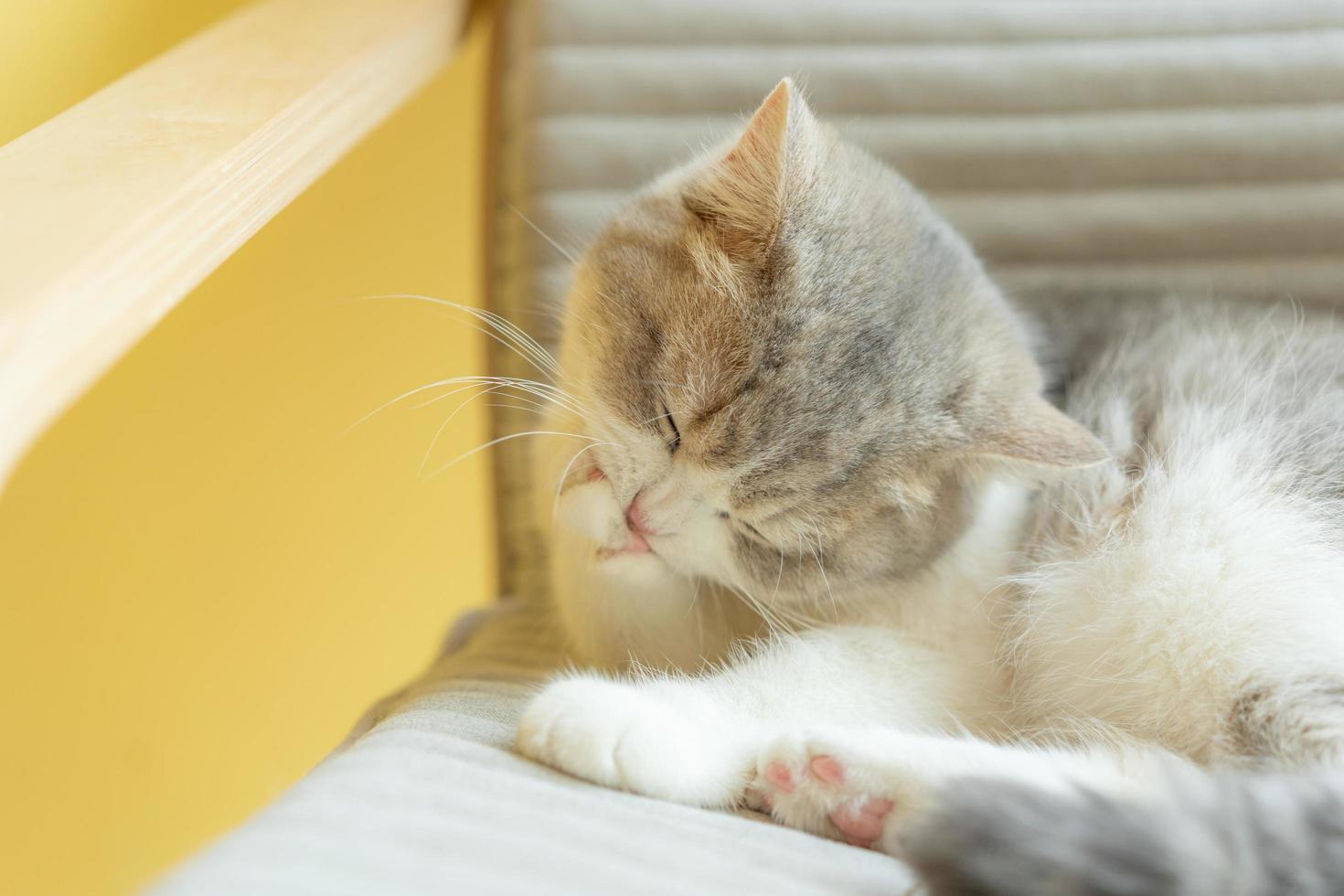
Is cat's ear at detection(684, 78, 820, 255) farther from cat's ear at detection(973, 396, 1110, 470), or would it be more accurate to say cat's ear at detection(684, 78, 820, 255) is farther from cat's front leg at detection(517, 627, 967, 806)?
cat's front leg at detection(517, 627, 967, 806)

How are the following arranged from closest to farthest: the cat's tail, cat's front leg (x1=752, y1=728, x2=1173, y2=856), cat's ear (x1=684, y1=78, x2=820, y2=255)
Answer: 1. the cat's tail
2. cat's front leg (x1=752, y1=728, x2=1173, y2=856)
3. cat's ear (x1=684, y1=78, x2=820, y2=255)

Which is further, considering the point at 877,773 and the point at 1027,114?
the point at 1027,114

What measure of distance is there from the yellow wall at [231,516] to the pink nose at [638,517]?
0.70m

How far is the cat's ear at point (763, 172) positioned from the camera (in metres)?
1.09

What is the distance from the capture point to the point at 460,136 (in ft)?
6.75

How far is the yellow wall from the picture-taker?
1.50m

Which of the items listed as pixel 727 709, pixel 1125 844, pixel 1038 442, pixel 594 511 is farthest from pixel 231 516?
pixel 1125 844

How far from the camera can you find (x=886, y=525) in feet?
3.81

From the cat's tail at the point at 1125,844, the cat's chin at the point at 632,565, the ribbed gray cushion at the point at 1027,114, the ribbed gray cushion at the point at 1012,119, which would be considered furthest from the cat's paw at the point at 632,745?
the ribbed gray cushion at the point at 1027,114

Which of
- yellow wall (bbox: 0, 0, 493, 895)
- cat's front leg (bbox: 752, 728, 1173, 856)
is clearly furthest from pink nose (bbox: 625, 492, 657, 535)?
yellow wall (bbox: 0, 0, 493, 895)

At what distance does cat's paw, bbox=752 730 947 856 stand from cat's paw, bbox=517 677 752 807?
0.04 m

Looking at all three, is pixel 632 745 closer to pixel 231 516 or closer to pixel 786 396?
pixel 786 396

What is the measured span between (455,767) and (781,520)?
1.34 ft

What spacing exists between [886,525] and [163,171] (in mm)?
765
